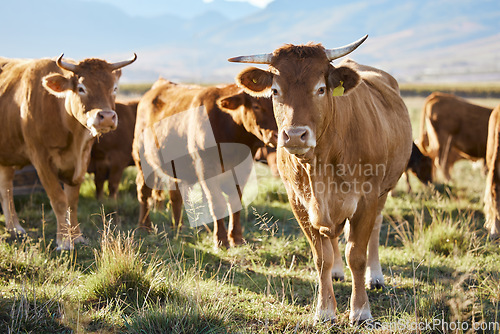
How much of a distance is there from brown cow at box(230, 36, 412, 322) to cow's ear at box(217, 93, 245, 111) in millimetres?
1700

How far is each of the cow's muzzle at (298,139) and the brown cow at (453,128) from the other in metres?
8.59

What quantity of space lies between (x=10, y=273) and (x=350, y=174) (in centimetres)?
349

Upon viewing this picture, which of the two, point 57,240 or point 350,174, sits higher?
point 350,174

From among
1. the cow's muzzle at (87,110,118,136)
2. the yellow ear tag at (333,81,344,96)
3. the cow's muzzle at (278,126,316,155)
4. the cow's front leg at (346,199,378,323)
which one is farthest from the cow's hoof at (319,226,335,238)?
the cow's muzzle at (87,110,118,136)

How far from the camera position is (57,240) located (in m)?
5.86

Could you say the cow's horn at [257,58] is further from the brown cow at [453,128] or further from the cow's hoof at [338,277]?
the brown cow at [453,128]

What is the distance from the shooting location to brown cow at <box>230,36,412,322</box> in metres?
3.49

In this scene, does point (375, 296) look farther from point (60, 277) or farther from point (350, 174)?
point (60, 277)

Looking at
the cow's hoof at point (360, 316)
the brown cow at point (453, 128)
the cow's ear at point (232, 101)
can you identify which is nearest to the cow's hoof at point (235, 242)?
the cow's ear at point (232, 101)

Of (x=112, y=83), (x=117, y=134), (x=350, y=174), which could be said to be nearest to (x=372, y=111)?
(x=350, y=174)

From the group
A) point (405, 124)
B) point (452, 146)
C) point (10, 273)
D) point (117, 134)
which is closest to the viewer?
point (10, 273)

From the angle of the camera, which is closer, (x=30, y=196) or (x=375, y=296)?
(x=375, y=296)

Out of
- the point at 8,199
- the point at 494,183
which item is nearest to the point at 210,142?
the point at 8,199

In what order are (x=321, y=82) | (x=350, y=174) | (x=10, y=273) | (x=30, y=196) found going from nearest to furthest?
1. (x=321, y=82)
2. (x=350, y=174)
3. (x=10, y=273)
4. (x=30, y=196)
